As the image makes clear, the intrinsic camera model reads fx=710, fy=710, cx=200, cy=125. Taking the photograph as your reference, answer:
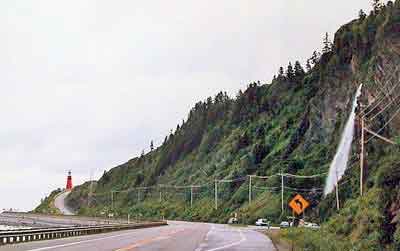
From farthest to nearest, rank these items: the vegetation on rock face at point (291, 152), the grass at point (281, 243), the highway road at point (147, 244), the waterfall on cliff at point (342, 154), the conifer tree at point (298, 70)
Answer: the conifer tree at point (298, 70) < the waterfall on cliff at point (342, 154) < the vegetation on rock face at point (291, 152) < the grass at point (281, 243) < the highway road at point (147, 244)

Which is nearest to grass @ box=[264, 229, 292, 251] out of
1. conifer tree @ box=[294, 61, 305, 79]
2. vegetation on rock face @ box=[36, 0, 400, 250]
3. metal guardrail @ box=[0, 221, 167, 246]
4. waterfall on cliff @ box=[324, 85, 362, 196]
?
vegetation on rock face @ box=[36, 0, 400, 250]

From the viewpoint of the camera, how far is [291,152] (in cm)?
12006

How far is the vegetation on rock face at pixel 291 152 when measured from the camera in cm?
4359

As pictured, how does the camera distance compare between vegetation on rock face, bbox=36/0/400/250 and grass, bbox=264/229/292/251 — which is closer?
grass, bbox=264/229/292/251

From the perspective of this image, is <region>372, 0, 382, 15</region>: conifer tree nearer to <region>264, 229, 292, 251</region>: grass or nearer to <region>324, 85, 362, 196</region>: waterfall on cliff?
<region>324, 85, 362, 196</region>: waterfall on cliff

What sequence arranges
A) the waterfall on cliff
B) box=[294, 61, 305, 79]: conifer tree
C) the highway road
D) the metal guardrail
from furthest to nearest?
1. box=[294, 61, 305, 79]: conifer tree
2. the waterfall on cliff
3. the metal guardrail
4. the highway road

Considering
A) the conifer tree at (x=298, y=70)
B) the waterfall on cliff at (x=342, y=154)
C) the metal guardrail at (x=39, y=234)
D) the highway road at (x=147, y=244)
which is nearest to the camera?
the highway road at (x=147, y=244)

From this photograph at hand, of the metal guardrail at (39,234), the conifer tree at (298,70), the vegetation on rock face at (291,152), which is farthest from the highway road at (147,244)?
the conifer tree at (298,70)

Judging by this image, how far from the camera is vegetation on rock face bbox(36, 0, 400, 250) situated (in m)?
43.6

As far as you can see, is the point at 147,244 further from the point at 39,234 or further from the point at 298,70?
the point at 298,70

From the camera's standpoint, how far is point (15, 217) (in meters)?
136

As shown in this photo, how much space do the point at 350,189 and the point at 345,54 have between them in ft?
143

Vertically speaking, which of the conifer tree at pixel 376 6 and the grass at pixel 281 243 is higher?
the conifer tree at pixel 376 6

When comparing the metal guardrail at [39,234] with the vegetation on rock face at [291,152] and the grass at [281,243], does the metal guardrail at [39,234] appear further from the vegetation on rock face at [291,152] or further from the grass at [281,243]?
the vegetation on rock face at [291,152]
